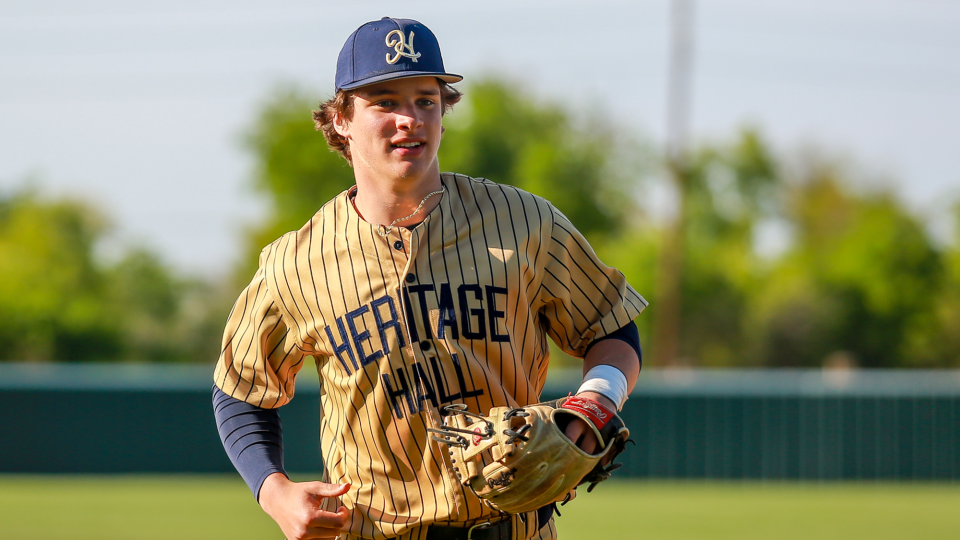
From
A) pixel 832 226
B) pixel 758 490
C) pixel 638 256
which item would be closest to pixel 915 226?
pixel 638 256

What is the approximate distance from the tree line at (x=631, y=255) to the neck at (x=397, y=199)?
22.1 metres

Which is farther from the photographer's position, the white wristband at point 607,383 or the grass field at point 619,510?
the grass field at point 619,510

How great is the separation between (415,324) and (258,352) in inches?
16.8

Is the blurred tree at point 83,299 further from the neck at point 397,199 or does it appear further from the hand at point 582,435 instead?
the hand at point 582,435

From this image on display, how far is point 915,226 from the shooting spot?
3350 centimetres

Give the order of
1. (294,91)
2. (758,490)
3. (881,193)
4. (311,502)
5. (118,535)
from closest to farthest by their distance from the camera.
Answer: (311,502), (118,535), (758,490), (881,193), (294,91)

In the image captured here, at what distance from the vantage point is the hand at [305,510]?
2.45m

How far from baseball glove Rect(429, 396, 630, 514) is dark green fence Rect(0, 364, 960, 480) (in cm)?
1153

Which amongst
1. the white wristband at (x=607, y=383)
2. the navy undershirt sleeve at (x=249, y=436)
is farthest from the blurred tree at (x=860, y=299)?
the navy undershirt sleeve at (x=249, y=436)

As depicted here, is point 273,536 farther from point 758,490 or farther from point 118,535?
point 758,490

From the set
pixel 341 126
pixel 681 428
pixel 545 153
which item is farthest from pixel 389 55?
pixel 545 153

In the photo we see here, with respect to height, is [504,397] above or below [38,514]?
above

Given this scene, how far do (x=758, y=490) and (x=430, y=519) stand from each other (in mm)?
11763

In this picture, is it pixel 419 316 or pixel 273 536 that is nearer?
pixel 419 316
